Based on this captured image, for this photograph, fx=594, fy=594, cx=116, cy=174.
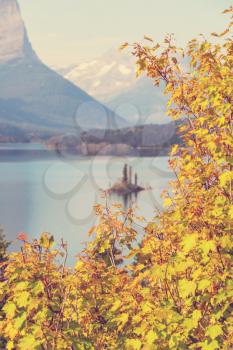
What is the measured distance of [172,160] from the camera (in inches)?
381

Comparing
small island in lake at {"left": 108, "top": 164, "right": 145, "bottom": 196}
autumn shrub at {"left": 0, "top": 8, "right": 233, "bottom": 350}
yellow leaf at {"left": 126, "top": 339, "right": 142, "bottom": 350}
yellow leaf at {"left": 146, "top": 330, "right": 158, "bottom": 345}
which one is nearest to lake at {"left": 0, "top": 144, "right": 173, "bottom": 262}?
small island in lake at {"left": 108, "top": 164, "right": 145, "bottom": 196}

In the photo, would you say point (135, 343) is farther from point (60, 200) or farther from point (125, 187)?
point (125, 187)

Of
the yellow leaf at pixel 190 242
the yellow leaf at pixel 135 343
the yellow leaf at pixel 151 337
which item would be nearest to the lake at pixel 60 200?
the yellow leaf at pixel 135 343

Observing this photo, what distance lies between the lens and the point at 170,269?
787 cm

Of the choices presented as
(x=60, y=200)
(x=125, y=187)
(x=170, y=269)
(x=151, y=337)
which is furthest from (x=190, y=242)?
(x=125, y=187)

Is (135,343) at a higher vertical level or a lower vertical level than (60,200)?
lower

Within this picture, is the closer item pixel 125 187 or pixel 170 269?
pixel 170 269

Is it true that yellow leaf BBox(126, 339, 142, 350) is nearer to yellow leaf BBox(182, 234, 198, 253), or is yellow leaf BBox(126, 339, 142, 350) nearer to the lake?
yellow leaf BBox(182, 234, 198, 253)

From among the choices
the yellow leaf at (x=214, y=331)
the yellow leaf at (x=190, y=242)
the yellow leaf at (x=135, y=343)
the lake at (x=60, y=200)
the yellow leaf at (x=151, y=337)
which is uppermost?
the lake at (x=60, y=200)

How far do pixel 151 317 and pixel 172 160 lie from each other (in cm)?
285

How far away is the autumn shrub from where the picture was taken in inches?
303

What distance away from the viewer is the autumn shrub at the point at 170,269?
25.2 feet

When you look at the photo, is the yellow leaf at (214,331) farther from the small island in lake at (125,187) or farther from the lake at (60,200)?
the small island in lake at (125,187)

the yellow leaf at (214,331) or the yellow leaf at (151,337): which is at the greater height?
the yellow leaf at (214,331)
